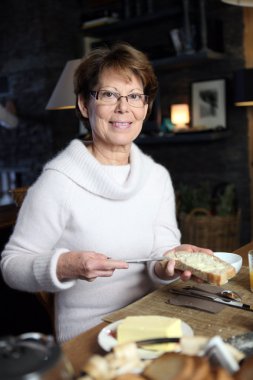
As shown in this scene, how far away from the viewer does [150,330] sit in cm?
83

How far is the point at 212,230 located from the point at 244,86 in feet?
3.64

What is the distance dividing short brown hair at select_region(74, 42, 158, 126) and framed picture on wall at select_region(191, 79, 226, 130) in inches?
105

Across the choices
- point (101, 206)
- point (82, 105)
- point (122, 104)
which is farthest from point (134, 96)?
point (101, 206)

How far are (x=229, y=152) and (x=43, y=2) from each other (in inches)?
105

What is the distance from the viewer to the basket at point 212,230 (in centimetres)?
362

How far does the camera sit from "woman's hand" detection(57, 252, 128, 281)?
1121mm

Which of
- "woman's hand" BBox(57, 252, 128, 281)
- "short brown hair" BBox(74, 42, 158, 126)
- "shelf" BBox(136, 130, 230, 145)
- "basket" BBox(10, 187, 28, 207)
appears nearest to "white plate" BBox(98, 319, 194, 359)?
"woman's hand" BBox(57, 252, 128, 281)

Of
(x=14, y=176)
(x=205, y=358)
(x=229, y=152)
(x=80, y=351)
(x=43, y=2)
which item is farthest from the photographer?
(x=14, y=176)

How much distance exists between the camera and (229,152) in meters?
4.15

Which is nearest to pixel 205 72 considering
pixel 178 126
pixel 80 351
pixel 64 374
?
pixel 178 126

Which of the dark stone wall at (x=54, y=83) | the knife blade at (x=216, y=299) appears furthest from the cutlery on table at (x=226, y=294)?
the dark stone wall at (x=54, y=83)

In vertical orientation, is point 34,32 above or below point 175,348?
above

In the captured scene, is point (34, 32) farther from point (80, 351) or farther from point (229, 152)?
point (80, 351)

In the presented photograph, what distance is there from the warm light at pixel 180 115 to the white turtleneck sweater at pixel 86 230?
283cm
